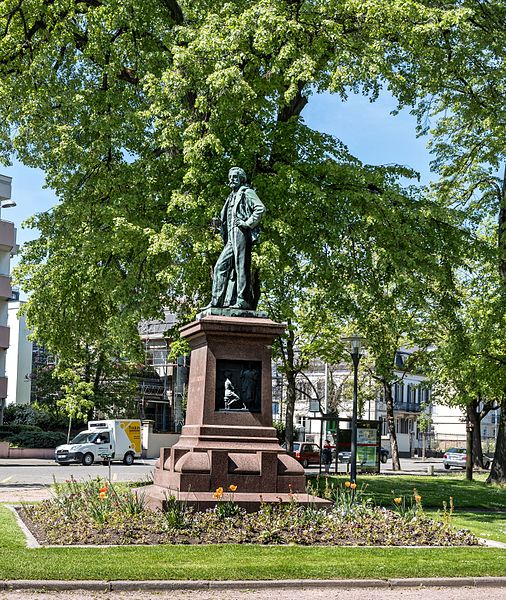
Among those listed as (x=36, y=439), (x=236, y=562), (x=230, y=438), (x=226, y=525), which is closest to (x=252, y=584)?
(x=236, y=562)

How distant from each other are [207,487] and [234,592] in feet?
15.2

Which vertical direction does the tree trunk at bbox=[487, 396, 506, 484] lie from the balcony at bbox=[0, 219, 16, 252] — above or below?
below

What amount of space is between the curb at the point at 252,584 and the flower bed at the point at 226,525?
227 centimetres

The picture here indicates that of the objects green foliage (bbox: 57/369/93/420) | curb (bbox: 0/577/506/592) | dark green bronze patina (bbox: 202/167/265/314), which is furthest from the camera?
green foliage (bbox: 57/369/93/420)

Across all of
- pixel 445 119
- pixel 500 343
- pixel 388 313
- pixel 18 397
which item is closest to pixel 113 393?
pixel 18 397

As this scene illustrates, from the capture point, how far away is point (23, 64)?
818 inches

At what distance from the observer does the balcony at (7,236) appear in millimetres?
55656

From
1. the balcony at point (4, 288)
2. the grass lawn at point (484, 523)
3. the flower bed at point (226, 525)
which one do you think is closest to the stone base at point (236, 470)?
the flower bed at point (226, 525)

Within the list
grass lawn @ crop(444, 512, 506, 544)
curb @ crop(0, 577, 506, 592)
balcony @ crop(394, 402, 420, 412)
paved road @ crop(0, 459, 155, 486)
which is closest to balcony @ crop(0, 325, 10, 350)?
paved road @ crop(0, 459, 155, 486)

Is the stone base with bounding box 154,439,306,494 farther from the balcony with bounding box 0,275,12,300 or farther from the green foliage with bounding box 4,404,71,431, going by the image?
the green foliage with bounding box 4,404,71,431

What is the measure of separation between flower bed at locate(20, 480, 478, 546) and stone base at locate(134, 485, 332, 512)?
0.11 m

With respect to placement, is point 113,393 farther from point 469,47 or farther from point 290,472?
point 290,472

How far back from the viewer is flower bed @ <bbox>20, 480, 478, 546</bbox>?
39.8 ft

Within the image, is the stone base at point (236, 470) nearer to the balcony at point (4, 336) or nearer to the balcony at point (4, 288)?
the balcony at point (4, 336)
